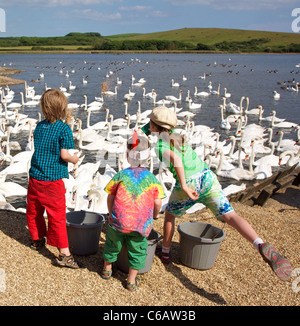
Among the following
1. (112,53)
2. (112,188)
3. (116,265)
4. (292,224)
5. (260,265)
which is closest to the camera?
(112,188)

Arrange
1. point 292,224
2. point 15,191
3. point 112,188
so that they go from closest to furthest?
point 112,188 < point 292,224 < point 15,191

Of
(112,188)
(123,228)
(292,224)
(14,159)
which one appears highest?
(112,188)

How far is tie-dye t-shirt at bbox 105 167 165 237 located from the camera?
12.8ft

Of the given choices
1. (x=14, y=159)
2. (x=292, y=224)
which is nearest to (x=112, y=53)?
(x=14, y=159)

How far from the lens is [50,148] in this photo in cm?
415

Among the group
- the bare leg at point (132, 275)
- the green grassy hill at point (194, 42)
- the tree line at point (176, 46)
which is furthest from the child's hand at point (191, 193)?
the tree line at point (176, 46)

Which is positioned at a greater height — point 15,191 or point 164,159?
point 164,159

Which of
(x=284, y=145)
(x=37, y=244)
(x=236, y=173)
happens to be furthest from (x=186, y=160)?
(x=284, y=145)

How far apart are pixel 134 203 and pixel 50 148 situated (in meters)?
1.07

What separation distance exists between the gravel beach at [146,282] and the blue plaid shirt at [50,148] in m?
1.00

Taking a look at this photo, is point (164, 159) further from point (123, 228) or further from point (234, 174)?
point (234, 174)

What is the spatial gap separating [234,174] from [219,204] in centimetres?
812

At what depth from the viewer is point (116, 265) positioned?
177 inches

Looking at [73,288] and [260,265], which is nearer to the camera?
[73,288]
